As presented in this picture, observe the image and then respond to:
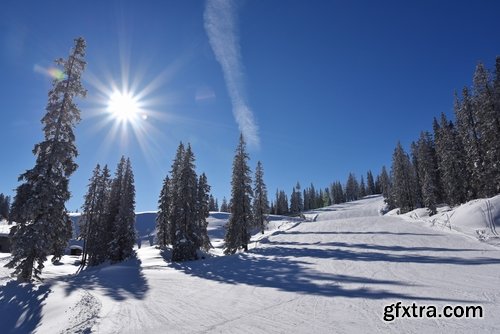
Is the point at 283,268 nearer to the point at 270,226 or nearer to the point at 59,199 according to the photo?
the point at 59,199

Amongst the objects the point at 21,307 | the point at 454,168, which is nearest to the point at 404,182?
the point at 454,168

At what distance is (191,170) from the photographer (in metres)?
37.0

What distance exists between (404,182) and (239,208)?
146ft

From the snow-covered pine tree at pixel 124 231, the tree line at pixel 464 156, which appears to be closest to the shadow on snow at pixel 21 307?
the snow-covered pine tree at pixel 124 231

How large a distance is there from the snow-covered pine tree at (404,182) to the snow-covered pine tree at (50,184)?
62.8 meters

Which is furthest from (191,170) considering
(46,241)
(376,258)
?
(376,258)

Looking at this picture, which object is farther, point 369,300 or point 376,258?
point 376,258

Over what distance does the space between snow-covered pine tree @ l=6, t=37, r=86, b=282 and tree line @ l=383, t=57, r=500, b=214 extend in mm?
43542

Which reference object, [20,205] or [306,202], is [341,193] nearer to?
[306,202]

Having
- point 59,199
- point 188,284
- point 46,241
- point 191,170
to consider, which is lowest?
point 188,284

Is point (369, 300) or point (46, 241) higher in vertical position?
point (46, 241)

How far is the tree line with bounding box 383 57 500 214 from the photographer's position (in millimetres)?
36125

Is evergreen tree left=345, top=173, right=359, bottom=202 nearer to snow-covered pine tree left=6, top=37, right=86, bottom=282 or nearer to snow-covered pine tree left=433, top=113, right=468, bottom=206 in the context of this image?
snow-covered pine tree left=433, top=113, right=468, bottom=206

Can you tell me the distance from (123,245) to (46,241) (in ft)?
71.4
